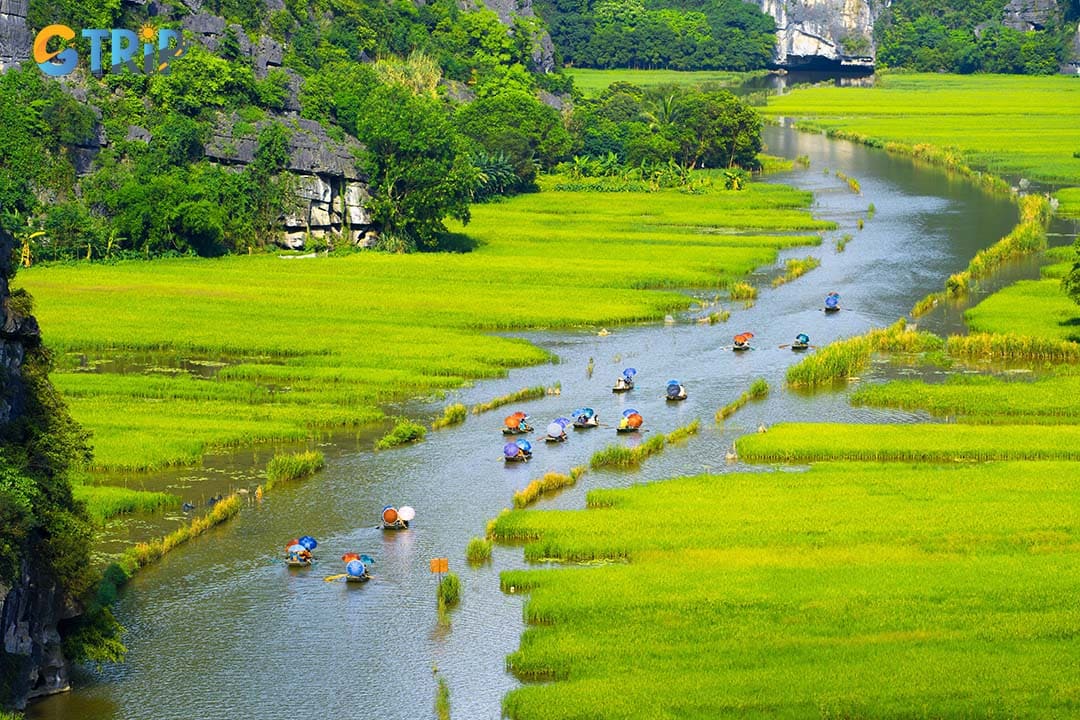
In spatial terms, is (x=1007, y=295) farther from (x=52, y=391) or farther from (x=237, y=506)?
(x=52, y=391)

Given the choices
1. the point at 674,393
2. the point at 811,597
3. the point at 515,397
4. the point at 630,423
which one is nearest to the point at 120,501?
the point at 630,423

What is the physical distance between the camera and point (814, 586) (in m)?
38.1

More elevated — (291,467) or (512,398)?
(512,398)

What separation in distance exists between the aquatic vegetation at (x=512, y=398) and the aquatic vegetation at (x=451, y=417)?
34.8 inches

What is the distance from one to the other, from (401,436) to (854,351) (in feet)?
62.7

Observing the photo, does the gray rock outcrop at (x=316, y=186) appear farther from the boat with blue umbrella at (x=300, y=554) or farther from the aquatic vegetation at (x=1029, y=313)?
the boat with blue umbrella at (x=300, y=554)

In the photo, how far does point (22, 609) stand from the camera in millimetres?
32188

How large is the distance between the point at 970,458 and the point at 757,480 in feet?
22.7

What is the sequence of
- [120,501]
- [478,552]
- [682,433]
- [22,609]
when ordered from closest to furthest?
[22,609]
[478,552]
[120,501]
[682,433]

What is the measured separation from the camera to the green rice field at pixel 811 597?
32312 millimetres

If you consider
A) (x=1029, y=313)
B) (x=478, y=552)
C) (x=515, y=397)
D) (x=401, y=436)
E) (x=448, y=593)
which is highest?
(x=1029, y=313)

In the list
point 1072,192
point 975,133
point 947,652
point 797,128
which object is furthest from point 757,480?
point 797,128

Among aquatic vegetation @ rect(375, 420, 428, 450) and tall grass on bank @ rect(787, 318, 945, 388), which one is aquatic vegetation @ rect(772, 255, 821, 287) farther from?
aquatic vegetation @ rect(375, 420, 428, 450)

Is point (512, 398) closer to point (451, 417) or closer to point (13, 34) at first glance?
point (451, 417)
